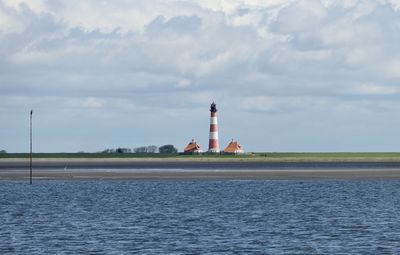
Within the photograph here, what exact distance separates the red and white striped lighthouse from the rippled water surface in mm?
77119

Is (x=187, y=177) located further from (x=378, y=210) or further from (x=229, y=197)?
(x=378, y=210)

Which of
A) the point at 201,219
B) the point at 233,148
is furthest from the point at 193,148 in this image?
the point at 201,219

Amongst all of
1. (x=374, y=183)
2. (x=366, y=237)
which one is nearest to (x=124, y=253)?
(x=366, y=237)

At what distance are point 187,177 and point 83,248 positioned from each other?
57951mm

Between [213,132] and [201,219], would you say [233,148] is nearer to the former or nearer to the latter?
[213,132]

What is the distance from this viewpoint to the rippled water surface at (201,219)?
42375 mm

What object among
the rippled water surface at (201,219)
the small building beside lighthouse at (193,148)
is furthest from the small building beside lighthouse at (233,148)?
the rippled water surface at (201,219)

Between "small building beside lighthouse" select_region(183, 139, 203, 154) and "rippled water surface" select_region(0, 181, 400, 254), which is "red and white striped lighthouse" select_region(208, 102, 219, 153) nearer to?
"small building beside lighthouse" select_region(183, 139, 203, 154)

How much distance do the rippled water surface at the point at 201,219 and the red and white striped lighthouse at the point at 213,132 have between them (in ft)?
253

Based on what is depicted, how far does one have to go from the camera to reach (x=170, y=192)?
3098 inches

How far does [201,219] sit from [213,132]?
113m

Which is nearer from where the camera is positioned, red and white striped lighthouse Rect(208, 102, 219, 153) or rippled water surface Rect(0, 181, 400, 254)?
rippled water surface Rect(0, 181, 400, 254)

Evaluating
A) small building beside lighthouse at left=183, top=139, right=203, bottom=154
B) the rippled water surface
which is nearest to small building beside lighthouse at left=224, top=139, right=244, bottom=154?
small building beside lighthouse at left=183, top=139, right=203, bottom=154

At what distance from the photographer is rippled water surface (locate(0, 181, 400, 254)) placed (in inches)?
1668
